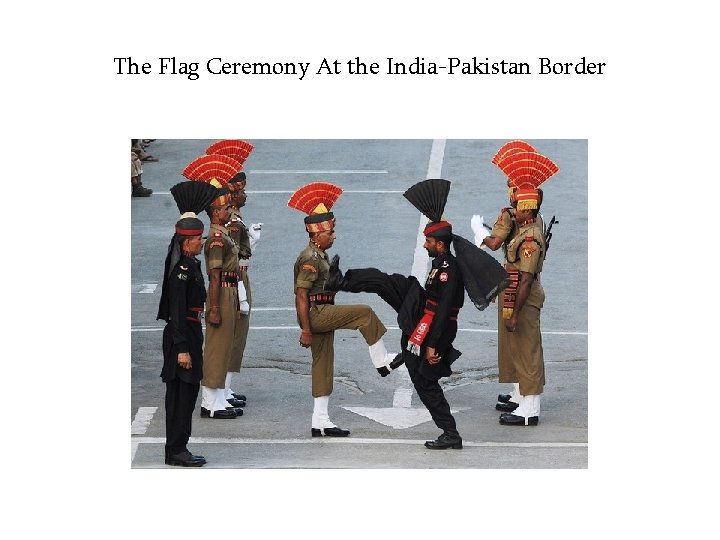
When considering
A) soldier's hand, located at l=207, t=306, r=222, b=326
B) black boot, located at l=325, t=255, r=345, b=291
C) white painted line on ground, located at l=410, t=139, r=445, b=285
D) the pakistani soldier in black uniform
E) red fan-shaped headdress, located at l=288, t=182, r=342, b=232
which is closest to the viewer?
the pakistani soldier in black uniform

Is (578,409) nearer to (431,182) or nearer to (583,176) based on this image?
(431,182)

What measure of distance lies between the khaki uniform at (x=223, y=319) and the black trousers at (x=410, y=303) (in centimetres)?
130

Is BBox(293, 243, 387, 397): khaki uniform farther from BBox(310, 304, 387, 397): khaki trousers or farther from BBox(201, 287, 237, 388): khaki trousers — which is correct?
BBox(201, 287, 237, 388): khaki trousers

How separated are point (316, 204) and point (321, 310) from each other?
965 mm

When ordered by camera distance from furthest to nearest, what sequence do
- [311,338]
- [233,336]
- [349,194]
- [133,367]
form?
1. [349,194]
2. [133,367]
3. [233,336]
4. [311,338]

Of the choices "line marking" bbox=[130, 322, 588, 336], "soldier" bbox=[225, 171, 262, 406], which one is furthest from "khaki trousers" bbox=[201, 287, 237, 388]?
"line marking" bbox=[130, 322, 588, 336]

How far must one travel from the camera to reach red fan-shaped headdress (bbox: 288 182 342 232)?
14547 mm

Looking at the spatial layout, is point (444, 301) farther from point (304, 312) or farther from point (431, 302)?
point (304, 312)

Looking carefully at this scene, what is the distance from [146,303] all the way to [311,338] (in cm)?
579

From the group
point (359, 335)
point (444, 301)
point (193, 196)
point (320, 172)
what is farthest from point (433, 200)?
point (320, 172)

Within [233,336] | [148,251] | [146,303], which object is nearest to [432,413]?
[233,336]

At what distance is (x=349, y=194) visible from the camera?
2667cm

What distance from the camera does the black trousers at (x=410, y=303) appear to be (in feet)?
46.6

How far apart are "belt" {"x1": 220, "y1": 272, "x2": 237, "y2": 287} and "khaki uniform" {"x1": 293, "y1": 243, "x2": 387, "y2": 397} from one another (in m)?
0.84
